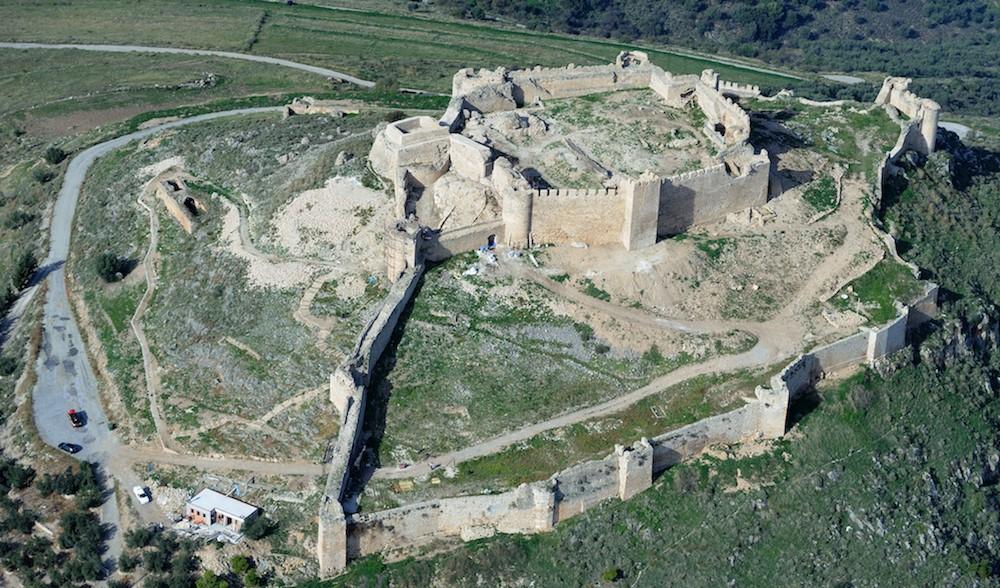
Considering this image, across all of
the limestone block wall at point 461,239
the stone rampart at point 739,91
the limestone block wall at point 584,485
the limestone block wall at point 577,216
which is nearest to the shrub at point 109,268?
the limestone block wall at point 461,239

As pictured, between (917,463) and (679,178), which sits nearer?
(917,463)

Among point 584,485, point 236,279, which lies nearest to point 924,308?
point 584,485

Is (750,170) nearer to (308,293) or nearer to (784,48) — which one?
(308,293)

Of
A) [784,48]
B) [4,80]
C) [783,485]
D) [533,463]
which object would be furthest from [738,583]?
[784,48]

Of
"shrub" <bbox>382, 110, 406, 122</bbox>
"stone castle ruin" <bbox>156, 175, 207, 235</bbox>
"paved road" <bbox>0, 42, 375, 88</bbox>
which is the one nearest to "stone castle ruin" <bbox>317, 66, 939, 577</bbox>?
"shrub" <bbox>382, 110, 406, 122</bbox>

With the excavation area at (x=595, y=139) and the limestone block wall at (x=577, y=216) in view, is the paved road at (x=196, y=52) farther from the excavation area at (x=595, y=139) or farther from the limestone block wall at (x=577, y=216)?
the limestone block wall at (x=577, y=216)
